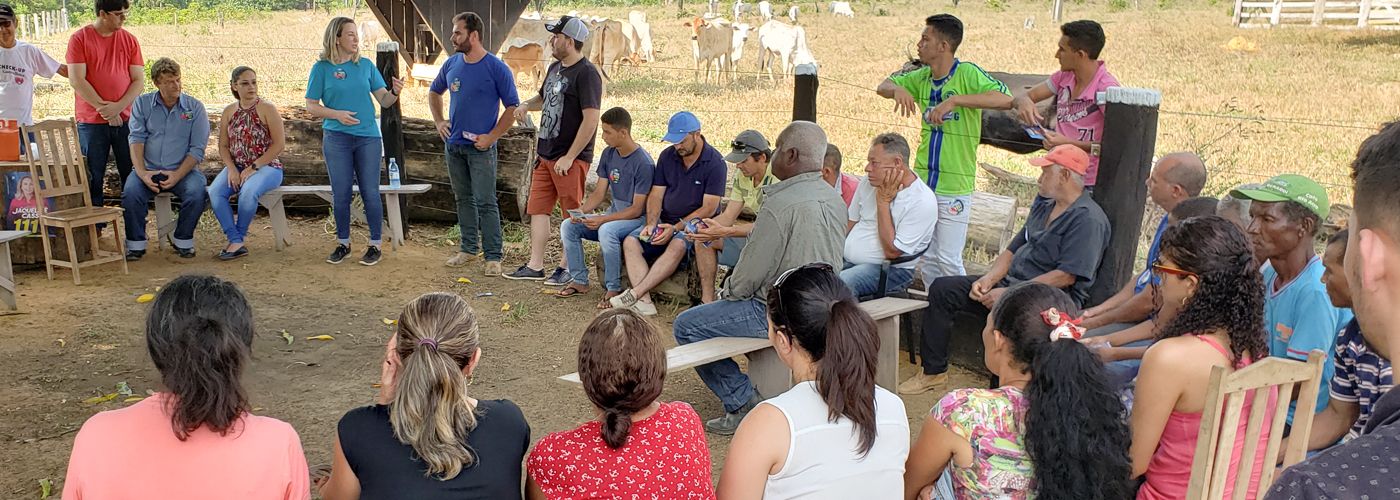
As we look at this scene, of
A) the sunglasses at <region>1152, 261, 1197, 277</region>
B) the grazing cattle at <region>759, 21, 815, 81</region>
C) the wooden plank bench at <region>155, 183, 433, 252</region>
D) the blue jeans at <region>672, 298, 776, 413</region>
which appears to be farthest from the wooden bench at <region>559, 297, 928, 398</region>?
the grazing cattle at <region>759, 21, 815, 81</region>

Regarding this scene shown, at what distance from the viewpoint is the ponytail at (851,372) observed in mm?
2629

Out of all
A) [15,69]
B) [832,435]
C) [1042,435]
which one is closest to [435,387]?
[832,435]

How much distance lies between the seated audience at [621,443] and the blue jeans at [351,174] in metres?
5.13

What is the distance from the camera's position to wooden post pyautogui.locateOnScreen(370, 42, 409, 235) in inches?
323

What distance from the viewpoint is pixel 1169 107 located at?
12961mm

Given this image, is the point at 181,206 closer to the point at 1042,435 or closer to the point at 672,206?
the point at 672,206

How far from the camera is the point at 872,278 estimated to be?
17.7 feet

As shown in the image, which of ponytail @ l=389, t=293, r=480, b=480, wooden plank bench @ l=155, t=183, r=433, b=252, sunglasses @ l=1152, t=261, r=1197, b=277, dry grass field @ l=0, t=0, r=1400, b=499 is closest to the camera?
ponytail @ l=389, t=293, r=480, b=480

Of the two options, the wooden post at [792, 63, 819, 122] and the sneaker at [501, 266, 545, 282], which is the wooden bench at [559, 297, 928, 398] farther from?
the sneaker at [501, 266, 545, 282]

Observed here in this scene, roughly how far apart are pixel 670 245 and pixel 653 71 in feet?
41.8

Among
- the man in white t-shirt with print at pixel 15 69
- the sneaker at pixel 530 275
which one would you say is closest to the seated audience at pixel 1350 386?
the sneaker at pixel 530 275

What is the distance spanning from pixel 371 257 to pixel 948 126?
402 centimetres

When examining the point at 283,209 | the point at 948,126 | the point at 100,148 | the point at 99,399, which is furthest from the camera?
the point at 283,209

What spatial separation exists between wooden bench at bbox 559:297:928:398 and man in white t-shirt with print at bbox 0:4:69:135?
5143 millimetres
